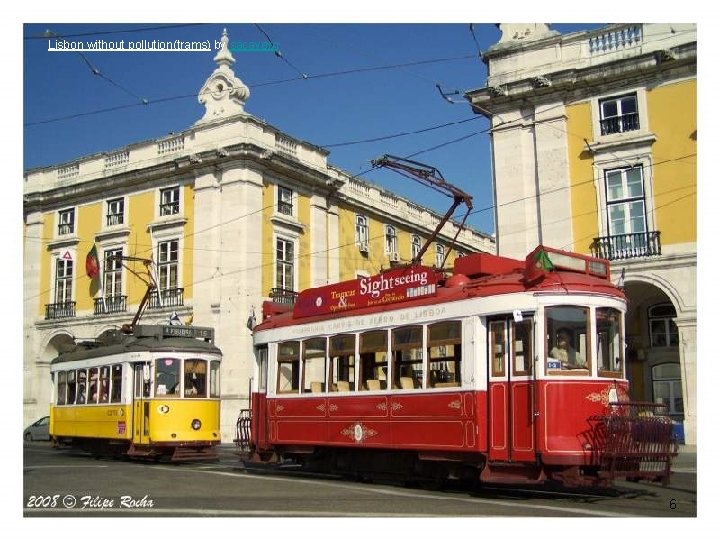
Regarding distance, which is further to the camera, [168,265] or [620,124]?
[168,265]

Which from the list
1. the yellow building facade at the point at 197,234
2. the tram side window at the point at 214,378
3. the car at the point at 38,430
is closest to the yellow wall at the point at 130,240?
the yellow building facade at the point at 197,234

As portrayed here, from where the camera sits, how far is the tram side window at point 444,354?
38.2 feet

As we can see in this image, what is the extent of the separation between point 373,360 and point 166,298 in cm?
1684

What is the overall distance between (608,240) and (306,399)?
961 cm

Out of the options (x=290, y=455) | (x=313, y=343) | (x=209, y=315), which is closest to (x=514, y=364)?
(x=313, y=343)

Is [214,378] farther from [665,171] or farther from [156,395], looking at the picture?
[665,171]

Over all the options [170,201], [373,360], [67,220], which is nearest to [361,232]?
[170,201]

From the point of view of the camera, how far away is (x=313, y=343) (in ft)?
46.8

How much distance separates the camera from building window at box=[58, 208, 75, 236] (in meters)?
28.3

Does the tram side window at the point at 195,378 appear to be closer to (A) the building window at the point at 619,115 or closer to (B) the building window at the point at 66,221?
(A) the building window at the point at 619,115

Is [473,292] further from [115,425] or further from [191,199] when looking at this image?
[191,199]

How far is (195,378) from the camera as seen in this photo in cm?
1880

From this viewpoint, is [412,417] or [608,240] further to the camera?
[608,240]

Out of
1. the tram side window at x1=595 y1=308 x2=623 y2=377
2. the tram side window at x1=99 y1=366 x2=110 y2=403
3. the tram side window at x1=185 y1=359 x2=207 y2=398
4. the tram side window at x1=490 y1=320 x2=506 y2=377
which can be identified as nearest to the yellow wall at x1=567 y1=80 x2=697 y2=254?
the tram side window at x1=595 y1=308 x2=623 y2=377
